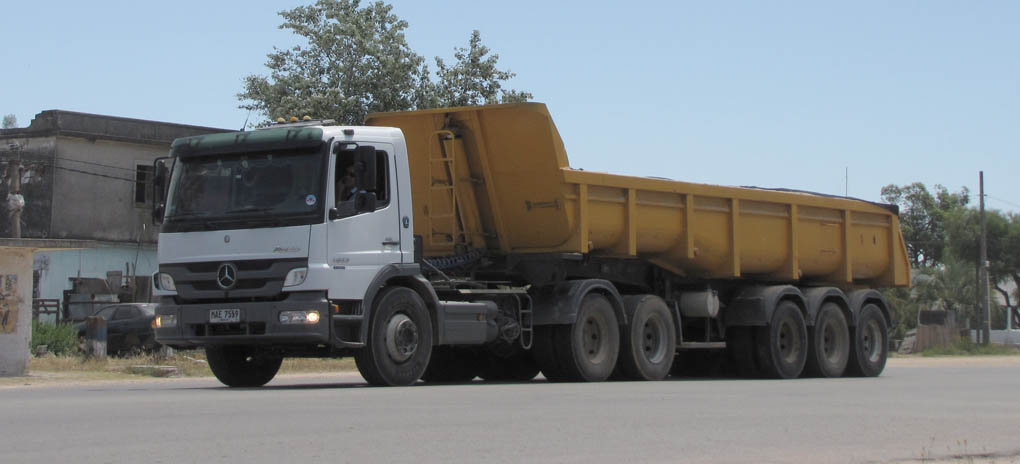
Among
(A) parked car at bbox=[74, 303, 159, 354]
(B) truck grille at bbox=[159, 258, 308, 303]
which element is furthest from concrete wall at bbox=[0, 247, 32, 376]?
(B) truck grille at bbox=[159, 258, 308, 303]

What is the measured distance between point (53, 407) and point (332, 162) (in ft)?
13.9

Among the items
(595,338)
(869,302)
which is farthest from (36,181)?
(595,338)

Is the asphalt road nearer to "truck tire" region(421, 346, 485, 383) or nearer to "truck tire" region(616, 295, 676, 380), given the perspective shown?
"truck tire" region(616, 295, 676, 380)

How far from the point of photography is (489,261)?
17.7 m

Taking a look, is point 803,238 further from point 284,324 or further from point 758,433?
point 758,433

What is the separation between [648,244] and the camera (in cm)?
1867

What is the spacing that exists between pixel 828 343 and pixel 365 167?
10.0 meters

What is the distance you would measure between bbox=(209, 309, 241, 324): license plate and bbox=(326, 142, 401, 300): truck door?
1.03m

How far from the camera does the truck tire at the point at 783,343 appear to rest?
66.7 ft

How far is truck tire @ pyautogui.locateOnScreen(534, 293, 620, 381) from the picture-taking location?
17328 mm

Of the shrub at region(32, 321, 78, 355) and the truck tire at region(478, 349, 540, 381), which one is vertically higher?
the shrub at region(32, 321, 78, 355)

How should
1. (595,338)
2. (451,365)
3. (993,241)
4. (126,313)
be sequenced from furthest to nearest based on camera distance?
(993,241)
(126,313)
(451,365)
(595,338)

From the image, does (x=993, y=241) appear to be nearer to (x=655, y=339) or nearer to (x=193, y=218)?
(x=655, y=339)

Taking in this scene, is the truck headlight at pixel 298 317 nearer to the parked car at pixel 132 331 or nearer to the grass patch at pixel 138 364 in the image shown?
the grass patch at pixel 138 364
